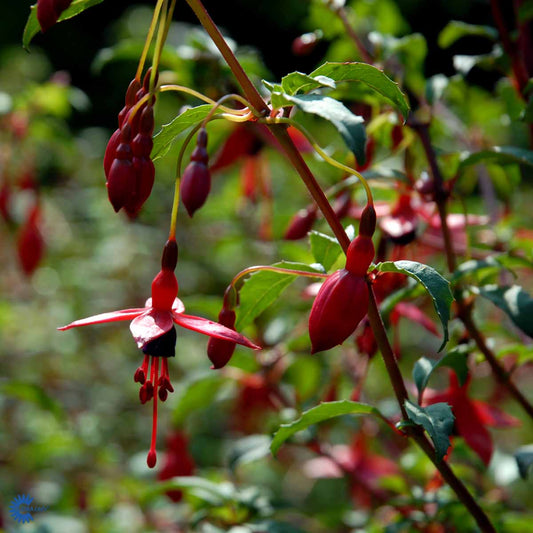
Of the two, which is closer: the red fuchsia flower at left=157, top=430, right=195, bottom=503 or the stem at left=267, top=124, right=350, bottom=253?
the stem at left=267, top=124, right=350, bottom=253

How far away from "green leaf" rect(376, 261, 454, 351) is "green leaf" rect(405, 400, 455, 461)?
0.07 meters

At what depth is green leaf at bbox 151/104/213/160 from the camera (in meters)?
0.51

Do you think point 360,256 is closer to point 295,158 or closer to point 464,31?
point 295,158

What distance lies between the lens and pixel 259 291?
576 mm

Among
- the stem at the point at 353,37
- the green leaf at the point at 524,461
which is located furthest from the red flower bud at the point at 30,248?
the green leaf at the point at 524,461

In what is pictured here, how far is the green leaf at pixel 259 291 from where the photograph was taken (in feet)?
1.86

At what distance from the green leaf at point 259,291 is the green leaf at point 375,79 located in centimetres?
15

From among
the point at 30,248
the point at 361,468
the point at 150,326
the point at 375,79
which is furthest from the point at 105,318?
the point at 30,248

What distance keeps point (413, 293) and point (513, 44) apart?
1.23ft

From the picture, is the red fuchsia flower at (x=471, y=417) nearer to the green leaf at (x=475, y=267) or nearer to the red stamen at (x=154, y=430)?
the green leaf at (x=475, y=267)

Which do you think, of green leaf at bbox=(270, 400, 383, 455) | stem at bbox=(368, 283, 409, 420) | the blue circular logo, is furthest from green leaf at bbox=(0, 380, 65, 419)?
stem at bbox=(368, 283, 409, 420)

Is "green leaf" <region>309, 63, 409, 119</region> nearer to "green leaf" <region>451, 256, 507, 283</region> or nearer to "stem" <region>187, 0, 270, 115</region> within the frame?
"stem" <region>187, 0, 270, 115</region>

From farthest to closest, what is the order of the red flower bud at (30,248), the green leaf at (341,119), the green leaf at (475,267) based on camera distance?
the red flower bud at (30,248) → the green leaf at (475,267) → the green leaf at (341,119)

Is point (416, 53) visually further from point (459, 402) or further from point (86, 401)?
point (86, 401)
